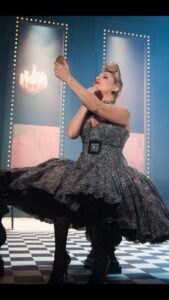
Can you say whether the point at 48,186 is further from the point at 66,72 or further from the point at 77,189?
the point at 66,72

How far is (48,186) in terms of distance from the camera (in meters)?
1.74

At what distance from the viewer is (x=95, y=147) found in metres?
1.95

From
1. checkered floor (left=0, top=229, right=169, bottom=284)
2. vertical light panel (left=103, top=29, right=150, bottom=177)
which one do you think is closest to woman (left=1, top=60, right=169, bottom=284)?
checkered floor (left=0, top=229, right=169, bottom=284)

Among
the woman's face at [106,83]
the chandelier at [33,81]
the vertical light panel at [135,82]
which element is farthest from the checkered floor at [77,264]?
the chandelier at [33,81]

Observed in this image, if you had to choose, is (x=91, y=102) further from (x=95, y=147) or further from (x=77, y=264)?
(x=77, y=264)

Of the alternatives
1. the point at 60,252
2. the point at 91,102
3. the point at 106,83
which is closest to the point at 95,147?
the point at 91,102

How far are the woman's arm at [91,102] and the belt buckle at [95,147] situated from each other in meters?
0.14

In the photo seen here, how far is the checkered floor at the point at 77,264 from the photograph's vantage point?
2.11 metres

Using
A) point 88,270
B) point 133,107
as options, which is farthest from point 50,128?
point 88,270

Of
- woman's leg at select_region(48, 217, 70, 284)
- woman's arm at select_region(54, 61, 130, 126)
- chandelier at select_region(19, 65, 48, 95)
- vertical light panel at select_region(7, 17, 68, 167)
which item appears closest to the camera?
woman's leg at select_region(48, 217, 70, 284)

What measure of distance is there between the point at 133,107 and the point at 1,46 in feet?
10.9

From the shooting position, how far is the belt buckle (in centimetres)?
194

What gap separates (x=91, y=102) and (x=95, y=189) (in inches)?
17.7

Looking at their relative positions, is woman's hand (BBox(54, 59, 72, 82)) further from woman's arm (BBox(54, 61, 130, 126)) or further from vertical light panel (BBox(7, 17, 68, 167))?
vertical light panel (BBox(7, 17, 68, 167))
